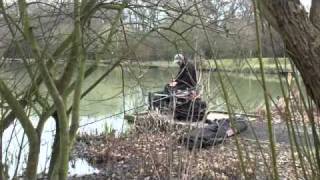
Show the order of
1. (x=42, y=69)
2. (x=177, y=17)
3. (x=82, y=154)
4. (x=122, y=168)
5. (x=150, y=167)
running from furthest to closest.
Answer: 1. (x=82, y=154)
2. (x=122, y=168)
3. (x=150, y=167)
4. (x=177, y=17)
5. (x=42, y=69)

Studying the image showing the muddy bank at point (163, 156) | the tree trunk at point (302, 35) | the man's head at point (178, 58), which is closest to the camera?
the tree trunk at point (302, 35)

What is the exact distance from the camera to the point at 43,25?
13.4 feet

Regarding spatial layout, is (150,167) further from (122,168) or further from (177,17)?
(177,17)

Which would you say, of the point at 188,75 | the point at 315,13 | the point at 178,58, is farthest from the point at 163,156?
the point at 315,13

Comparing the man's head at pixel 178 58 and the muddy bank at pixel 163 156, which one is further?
the man's head at pixel 178 58

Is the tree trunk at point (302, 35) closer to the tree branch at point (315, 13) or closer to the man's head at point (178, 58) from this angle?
the tree branch at point (315, 13)

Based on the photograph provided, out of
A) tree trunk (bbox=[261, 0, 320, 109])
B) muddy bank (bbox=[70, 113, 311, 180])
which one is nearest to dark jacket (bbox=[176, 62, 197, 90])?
muddy bank (bbox=[70, 113, 311, 180])

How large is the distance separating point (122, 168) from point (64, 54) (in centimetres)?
404

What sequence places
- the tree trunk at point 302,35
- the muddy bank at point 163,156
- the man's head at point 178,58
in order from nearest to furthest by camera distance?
the tree trunk at point 302,35, the muddy bank at point 163,156, the man's head at point 178,58

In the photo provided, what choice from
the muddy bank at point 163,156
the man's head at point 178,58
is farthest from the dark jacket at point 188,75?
the muddy bank at point 163,156

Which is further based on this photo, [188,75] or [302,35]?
[188,75]

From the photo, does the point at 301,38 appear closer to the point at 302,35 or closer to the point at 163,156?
the point at 302,35

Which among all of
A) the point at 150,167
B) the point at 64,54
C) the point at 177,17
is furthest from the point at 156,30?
the point at 150,167

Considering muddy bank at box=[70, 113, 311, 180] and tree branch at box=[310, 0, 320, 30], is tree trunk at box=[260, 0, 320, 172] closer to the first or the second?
tree branch at box=[310, 0, 320, 30]
